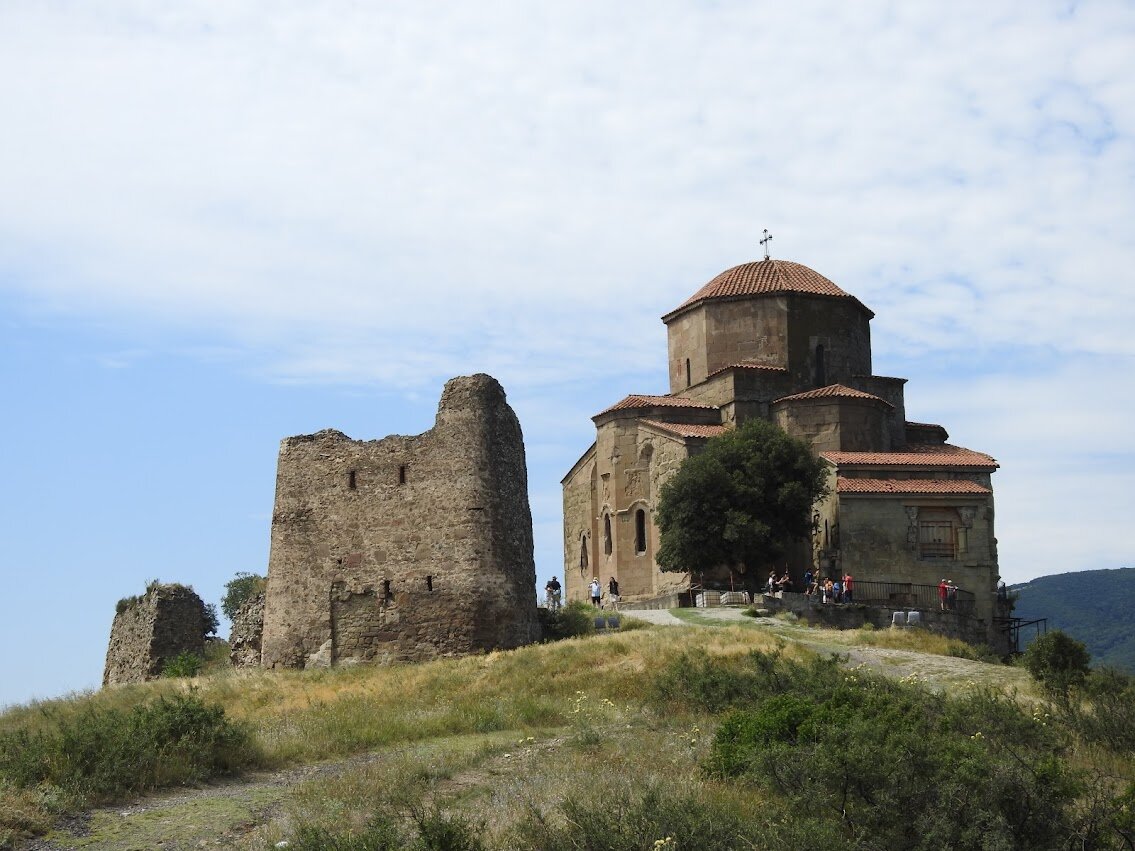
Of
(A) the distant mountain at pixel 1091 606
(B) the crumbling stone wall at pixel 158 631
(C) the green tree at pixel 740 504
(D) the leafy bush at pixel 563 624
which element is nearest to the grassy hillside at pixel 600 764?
(D) the leafy bush at pixel 563 624

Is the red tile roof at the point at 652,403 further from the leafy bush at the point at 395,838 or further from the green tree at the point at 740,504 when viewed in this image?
the leafy bush at the point at 395,838

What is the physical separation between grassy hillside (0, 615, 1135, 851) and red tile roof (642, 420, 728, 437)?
17866 mm

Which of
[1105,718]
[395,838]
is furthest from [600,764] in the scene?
[1105,718]

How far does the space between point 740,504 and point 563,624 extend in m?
10.3

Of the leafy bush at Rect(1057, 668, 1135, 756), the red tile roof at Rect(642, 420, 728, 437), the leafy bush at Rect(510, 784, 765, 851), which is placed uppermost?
the red tile roof at Rect(642, 420, 728, 437)

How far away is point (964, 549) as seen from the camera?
Result: 35.5m

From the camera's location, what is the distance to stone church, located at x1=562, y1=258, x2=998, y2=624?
35.1 meters

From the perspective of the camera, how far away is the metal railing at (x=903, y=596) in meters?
34.1

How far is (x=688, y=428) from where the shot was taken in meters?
38.5


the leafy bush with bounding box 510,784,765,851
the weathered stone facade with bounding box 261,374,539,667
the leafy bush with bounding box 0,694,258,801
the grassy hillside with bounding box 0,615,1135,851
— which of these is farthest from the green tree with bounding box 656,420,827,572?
the leafy bush with bounding box 510,784,765,851

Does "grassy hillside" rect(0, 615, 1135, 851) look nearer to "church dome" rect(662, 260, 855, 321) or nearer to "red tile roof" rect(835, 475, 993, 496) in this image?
"red tile roof" rect(835, 475, 993, 496)

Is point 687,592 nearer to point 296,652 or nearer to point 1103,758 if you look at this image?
point 296,652

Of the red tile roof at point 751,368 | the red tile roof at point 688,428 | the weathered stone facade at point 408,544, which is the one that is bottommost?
the weathered stone facade at point 408,544

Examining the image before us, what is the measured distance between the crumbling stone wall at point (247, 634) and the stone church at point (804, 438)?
1314cm
